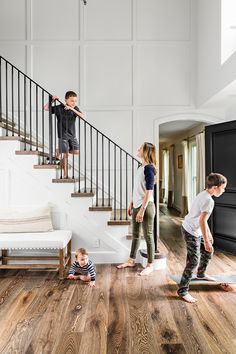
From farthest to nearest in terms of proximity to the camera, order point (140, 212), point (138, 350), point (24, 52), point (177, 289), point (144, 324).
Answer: point (24, 52) < point (140, 212) < point (177, 289) < point (144, 324) < point (138, 350)

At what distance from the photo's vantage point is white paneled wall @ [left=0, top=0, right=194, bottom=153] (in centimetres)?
594

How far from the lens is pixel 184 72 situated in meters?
6.01

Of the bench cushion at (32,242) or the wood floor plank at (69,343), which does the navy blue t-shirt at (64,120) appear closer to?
the bench cushion at (32,242)

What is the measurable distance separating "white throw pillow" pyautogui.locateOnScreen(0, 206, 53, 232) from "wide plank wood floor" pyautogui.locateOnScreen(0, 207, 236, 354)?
1.93 ft

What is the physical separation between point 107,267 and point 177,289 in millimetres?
1138

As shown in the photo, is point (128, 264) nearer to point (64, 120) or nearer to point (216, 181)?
point (216, 181)

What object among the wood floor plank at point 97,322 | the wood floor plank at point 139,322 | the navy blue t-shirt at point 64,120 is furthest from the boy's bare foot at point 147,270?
the navy blue t-shirt at point 64,120

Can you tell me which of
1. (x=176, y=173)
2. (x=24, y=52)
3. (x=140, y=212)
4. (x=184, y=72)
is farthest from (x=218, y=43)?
(x=176, y=173)

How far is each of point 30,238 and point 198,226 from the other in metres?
2.00

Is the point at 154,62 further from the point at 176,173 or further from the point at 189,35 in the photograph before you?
the point at 176,173

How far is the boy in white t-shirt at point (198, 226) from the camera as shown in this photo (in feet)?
10.0

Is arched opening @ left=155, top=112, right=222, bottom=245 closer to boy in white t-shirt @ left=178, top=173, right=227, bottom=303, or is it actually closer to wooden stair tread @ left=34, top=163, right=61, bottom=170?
wooden stair tread @ left=34, top=163, right=61, bottom=170

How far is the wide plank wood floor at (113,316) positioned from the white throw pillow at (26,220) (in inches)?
23.2

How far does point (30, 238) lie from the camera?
3947 mm
